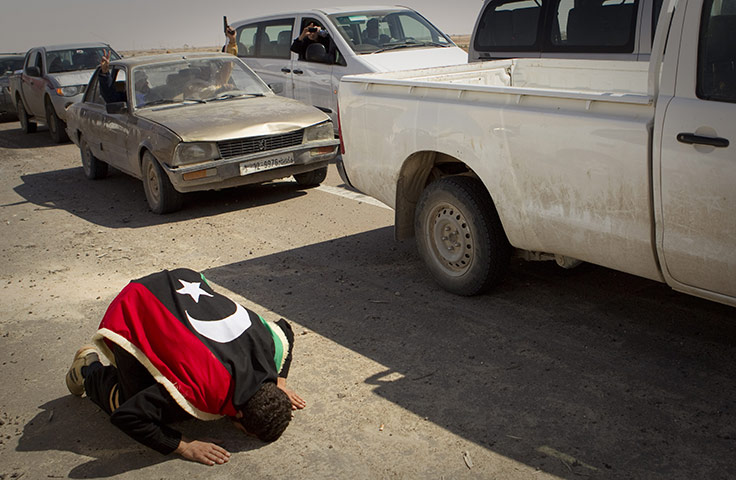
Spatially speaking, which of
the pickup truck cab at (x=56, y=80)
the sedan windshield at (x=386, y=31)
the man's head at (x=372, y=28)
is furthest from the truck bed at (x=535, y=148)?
the pickup truck cab at (x=56, y=80)

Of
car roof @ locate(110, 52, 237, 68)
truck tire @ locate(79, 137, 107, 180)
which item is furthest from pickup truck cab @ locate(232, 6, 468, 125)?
truck tire @ locate(79, 137, 107, 180)

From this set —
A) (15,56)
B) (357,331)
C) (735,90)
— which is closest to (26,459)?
(357,331)

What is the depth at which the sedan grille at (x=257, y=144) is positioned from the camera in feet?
25.5

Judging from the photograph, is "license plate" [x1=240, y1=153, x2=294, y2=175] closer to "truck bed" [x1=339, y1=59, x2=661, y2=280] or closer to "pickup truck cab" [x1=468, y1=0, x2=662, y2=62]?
"truck bed" [x1=339, y1=59, x2=661, y2=280]

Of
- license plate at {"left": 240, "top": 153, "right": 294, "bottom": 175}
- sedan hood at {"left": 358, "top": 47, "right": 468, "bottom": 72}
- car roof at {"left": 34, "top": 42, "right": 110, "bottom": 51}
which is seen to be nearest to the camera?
license plate at {"left": 240, "top": 153, "right": 294, "bottom": 175}

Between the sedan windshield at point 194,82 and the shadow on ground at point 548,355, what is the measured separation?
11.5 feet

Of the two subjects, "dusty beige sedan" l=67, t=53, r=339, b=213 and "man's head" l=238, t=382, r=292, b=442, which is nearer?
"man's head" l=238, t=382, r=292, b=442

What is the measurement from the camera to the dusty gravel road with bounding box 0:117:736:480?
3.31 m

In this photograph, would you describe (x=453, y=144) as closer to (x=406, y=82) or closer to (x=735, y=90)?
(x=406, y=82)

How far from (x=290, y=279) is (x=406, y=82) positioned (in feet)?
5.62

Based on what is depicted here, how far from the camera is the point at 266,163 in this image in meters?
7.94

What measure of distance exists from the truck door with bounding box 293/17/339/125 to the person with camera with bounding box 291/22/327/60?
7cm

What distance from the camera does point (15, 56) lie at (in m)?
20.0

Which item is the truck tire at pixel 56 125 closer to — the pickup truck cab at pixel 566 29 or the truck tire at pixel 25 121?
the truck tire at pixel 25 121
